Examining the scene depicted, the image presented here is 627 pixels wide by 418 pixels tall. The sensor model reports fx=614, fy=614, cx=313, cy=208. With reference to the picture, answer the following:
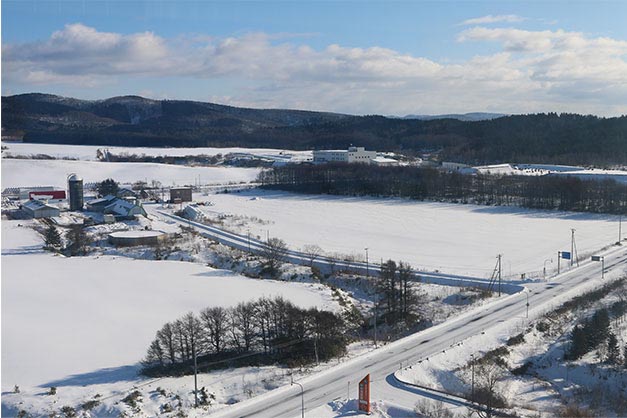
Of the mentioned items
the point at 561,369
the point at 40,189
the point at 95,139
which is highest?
the point at 95,139

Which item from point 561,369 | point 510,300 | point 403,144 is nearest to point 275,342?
point 561,369

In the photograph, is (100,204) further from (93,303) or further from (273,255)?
(93,303)

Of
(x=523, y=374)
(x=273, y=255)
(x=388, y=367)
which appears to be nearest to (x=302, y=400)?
(x=388, y=367)

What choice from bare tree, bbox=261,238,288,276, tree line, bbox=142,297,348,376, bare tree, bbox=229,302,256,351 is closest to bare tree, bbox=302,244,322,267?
bare tree, bbox=261,238,288,276

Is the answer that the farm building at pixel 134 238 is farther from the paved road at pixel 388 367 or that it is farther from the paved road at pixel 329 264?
the paved road at pixel 388 367

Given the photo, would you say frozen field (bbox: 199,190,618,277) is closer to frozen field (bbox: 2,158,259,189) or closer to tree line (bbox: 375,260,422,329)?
tree line (bbox: 375,260,422,329)

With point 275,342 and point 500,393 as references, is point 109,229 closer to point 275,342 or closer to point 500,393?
point 275,342
